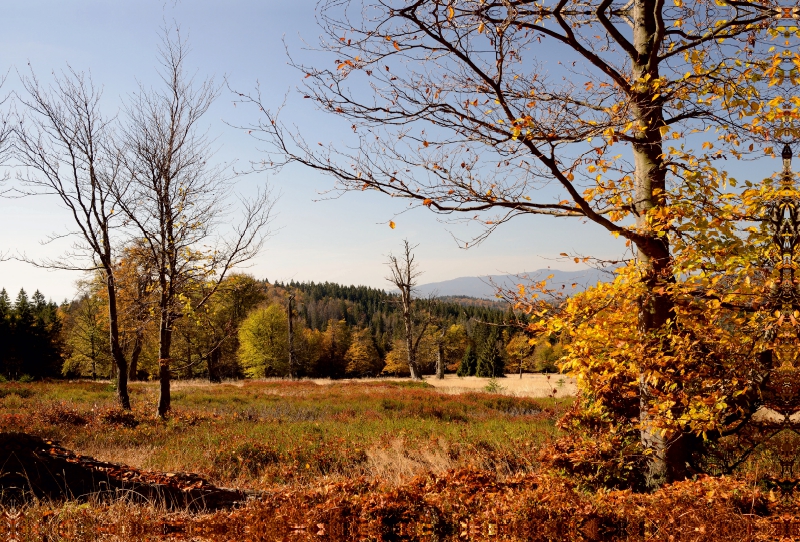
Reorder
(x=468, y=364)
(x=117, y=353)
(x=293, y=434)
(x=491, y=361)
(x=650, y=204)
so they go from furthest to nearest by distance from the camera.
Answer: (x=468, y=364), (x=491, y=361), (x=117, y=353), (x=293, y=434), (x=650, y=204)

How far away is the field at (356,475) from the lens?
3.44 m

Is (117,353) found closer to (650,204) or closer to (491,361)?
(650,204)

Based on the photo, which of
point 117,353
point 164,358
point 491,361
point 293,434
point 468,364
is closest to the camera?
point 293,434

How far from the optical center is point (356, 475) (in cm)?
577

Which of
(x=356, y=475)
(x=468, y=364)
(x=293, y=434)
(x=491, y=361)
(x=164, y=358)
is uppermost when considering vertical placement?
(x=164, y=358)

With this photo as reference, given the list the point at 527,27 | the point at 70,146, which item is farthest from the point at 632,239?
the point at 70,146

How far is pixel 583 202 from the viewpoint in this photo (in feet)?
14.0

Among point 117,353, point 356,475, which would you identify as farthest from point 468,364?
point 356,475

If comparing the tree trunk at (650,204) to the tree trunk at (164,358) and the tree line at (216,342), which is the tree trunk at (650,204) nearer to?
the tree line at (216,342)

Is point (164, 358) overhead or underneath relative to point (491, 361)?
overhead

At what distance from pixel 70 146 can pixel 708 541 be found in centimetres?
1462

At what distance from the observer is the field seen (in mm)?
3436

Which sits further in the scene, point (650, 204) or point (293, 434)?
point (293, 434)

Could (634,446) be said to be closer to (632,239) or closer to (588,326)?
(588,326)
